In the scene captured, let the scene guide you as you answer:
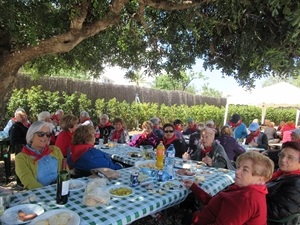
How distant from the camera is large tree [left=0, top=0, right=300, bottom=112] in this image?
3627mm

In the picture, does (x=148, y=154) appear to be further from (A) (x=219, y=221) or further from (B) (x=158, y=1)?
(B) (x=158, y=1)

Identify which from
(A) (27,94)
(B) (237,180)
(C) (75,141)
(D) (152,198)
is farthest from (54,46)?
(A) (27,94)

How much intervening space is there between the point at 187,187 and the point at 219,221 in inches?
27.5

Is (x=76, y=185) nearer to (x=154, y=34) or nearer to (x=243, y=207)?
(x=243, y=207)

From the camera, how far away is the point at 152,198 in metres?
2.17

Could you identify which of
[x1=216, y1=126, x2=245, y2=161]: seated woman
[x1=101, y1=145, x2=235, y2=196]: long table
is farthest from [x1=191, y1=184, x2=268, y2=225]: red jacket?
[x1=216, y1=126, x2=245, y2=161]: seated woman

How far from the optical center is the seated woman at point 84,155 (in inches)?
118

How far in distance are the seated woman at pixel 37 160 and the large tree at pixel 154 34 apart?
1.43 m

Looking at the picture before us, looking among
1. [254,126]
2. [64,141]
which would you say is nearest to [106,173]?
[64,141]

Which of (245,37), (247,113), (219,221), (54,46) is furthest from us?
(247,113)

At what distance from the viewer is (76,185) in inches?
94.1

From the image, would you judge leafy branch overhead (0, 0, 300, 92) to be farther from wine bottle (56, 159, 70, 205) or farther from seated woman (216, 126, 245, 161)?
wine bottle (56, 159, 70, 205)

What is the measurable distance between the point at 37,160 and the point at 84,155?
1.81 ft

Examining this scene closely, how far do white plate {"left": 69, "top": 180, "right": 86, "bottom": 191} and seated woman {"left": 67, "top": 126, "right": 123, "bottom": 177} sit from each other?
1.71 feet
